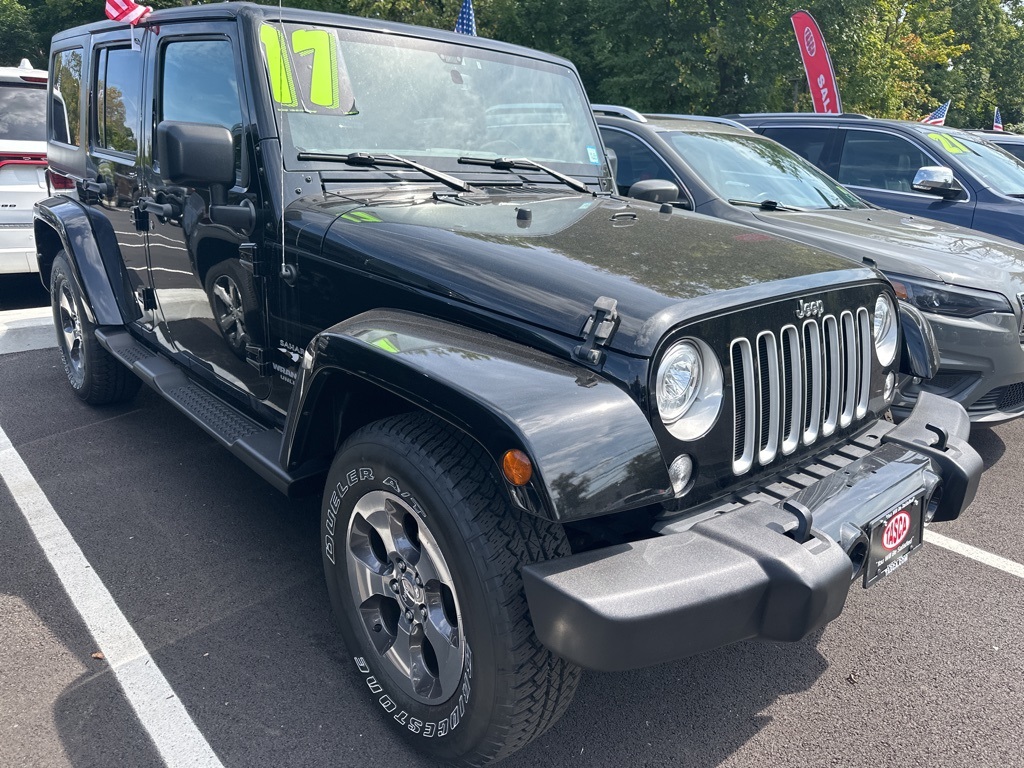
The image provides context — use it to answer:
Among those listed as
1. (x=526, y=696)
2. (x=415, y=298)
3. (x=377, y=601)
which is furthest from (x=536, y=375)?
(x=377, y=601)

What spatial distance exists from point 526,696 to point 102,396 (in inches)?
145

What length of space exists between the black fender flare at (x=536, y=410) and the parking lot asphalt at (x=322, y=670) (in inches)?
38.2

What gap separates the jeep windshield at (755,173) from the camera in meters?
5.42

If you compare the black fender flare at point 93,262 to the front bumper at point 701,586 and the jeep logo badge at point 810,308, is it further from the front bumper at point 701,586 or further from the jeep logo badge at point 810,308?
the jeep logo badge at point 810,308

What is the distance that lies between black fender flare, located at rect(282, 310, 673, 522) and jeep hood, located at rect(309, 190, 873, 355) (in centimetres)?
15

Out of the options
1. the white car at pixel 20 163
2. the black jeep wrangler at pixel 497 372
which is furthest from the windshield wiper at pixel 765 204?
the white car at pixel 20 163

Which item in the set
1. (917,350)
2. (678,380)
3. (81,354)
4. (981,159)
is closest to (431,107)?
(678,380)

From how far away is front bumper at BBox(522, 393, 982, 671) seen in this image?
1713 mm

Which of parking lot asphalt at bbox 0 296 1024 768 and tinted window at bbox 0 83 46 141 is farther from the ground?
tinted window at bbox 0 83 46 141

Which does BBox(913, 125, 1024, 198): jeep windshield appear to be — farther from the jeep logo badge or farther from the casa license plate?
the casa license plate

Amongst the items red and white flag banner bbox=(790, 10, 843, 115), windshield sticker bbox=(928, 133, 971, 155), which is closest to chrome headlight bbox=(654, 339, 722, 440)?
windshield sticker bbox=(928, 133, 971, 155)

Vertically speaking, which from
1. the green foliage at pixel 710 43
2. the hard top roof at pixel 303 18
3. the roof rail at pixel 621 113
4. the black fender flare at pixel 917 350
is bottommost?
the black fender flare at pixel 917 350

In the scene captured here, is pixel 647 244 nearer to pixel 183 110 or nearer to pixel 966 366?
pixel 183 110

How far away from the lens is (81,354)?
186 inches
